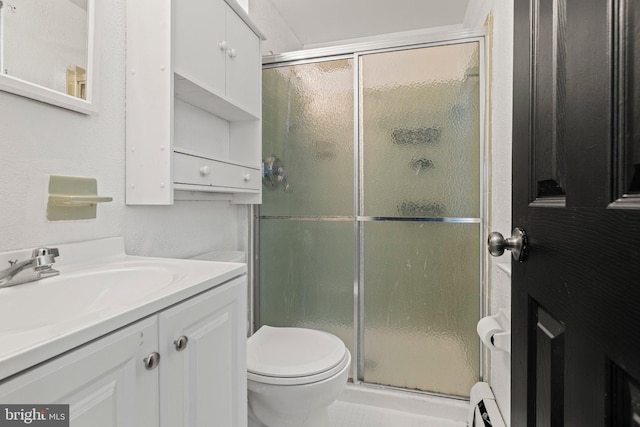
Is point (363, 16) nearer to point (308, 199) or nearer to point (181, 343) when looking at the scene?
point (308, 199)

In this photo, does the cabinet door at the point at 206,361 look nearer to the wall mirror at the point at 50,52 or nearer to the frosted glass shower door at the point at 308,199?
the wall mirror at the point at 50,52

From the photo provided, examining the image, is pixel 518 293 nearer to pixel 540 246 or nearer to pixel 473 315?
pixel 540 246

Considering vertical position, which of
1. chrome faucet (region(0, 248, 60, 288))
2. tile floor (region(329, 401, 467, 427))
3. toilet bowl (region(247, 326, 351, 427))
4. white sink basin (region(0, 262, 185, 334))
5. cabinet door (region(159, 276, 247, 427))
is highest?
chrome faucet (region(0, 248, 60, 288))

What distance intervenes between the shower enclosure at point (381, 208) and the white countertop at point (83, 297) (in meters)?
1.01

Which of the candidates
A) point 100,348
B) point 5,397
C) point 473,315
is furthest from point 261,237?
point 5,397

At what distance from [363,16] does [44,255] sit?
2.38 metres

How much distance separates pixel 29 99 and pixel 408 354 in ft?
6.21

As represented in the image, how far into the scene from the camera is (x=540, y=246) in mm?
562

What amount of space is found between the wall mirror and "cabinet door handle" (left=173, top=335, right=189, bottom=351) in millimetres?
719

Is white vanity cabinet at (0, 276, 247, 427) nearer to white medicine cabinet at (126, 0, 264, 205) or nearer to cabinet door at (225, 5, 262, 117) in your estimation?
white medicine cabinet at (126, 0, 264, 205)

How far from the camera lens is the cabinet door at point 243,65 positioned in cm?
138

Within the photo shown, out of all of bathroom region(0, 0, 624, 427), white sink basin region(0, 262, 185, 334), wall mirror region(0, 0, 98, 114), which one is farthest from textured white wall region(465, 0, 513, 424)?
wall mirror region(0, 0, 98, 114)

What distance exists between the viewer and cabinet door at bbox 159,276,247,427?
63 centimetres

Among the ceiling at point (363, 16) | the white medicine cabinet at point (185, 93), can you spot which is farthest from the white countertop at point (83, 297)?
the ceiling at point (363, 16)
